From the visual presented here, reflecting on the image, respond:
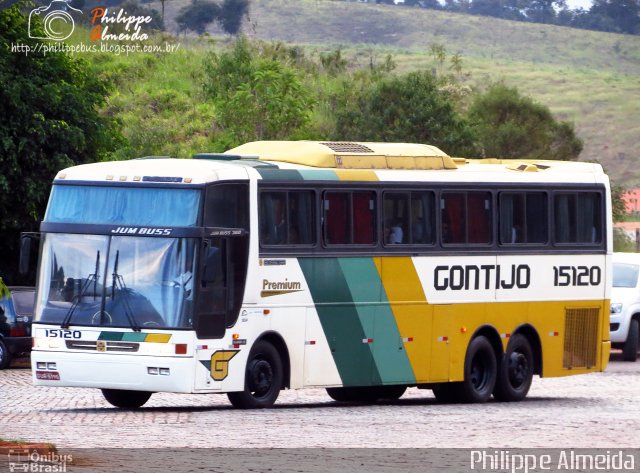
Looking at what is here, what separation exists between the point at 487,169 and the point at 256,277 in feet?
16.9

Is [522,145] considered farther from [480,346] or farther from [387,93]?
[480,346]

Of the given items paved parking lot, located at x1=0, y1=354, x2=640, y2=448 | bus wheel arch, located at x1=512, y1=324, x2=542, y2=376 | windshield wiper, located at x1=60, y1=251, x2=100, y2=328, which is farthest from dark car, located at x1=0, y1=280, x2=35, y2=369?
windshield wiper, located at x1=60, y1=251, x2=100, y2=328

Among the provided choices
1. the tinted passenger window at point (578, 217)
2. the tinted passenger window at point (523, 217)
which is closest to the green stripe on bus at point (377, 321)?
the tinted passenger window at point (523, 217)

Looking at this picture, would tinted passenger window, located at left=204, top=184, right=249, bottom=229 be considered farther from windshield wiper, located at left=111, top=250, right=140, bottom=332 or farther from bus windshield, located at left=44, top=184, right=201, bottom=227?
windshield wiper, located at left=111, top=250, right=140, bottom=332

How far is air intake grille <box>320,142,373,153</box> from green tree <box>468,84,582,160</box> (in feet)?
121

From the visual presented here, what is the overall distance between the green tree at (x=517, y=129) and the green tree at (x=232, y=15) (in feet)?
260

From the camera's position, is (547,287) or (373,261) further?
(547,287)

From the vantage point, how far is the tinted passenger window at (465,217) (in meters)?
21.2

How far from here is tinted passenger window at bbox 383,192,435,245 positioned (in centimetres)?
2045

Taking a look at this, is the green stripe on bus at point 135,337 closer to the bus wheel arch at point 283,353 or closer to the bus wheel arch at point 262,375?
the bus wheel arch at point 262,375

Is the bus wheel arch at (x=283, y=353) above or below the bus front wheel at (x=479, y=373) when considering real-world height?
above

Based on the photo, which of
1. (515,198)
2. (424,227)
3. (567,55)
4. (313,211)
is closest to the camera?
(313,211)

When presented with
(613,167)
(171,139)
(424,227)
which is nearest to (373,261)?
(424,227)

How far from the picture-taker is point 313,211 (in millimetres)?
19562
